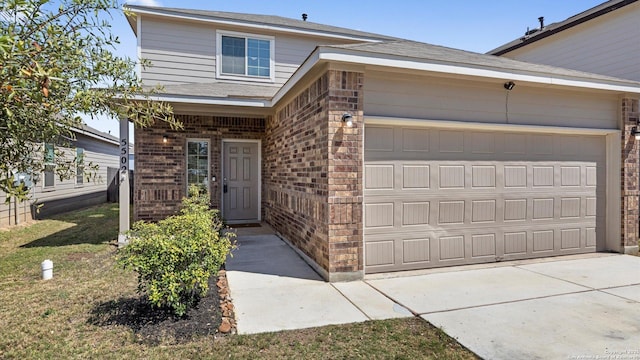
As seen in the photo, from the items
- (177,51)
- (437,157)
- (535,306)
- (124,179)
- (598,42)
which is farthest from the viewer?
(598,42)

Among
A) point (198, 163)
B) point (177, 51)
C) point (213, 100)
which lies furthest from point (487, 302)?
point (177, 51)

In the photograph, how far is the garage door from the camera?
16.9 ft

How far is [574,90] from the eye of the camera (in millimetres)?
5953

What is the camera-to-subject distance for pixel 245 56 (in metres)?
9.69

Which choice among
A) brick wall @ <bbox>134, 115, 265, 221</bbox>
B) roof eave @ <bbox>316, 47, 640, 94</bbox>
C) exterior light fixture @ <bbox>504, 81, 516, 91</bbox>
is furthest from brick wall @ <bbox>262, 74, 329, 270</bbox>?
exterior light fixture @ <bbox>504, 81, 516, 91</bbox>

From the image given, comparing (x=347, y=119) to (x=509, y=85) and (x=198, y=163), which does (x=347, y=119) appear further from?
(x=198, y=163)

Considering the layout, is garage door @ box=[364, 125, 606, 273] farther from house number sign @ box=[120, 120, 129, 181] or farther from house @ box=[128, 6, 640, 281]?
house number sign @ box=[120, 120, 129, 181]

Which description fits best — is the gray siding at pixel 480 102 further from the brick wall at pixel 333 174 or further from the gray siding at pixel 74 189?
the gray siding at pixel 74 189

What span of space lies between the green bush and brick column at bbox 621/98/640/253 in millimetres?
6849

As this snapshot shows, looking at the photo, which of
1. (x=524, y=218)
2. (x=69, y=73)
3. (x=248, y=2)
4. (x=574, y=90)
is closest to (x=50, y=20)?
(x=69, y=73)

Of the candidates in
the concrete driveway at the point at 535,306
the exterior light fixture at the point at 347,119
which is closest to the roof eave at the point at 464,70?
the exterior light fixture at the point at 347,119

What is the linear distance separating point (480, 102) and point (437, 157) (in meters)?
1.12

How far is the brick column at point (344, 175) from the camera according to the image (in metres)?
4.74

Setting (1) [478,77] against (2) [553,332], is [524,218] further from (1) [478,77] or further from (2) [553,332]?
(2) [553,332]
